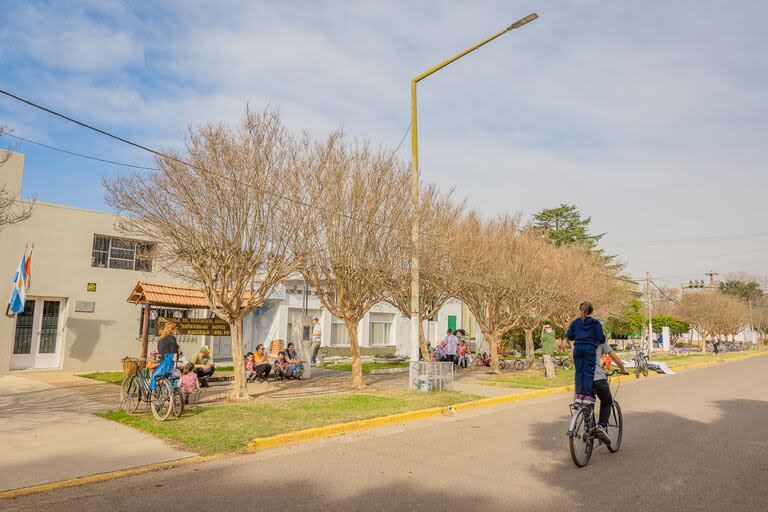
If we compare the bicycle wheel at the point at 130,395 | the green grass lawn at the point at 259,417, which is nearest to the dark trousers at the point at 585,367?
the green grass lawn at the point at 259,417

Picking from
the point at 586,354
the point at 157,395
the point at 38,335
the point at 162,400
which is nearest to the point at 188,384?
the point at 157,395

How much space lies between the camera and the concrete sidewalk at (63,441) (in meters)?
6.99

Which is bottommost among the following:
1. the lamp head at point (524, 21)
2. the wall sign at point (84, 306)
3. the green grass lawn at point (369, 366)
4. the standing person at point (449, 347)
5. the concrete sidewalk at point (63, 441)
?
the concrete sidewalk at point (63, 441)

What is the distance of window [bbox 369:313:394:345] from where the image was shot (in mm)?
34000

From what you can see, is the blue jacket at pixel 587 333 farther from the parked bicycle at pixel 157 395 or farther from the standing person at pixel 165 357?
the standing person at pixel 165 357

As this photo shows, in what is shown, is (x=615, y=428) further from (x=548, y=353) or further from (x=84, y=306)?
(x=84, y=306)

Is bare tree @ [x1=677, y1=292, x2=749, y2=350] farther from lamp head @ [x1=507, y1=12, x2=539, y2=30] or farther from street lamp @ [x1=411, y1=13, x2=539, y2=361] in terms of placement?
lamp head @ [x1=507, y1=12, x2=539, y2=30]

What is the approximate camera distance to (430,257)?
1695 cm

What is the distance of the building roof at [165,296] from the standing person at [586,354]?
448 inches

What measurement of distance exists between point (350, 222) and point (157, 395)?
6.10m

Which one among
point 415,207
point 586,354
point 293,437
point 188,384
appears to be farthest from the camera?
point 415,207

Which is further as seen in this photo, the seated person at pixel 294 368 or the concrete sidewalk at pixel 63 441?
the seated person at pixel 294 368

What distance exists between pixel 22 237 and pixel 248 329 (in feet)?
38.6

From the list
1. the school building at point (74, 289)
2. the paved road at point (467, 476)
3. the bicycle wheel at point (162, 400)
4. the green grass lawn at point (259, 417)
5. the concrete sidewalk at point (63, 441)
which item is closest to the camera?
the paved road at point (467, 476)
